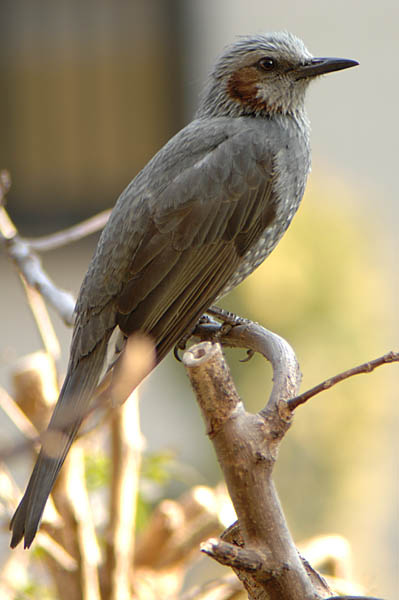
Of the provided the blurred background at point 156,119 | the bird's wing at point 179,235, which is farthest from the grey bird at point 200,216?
the blurred background at point 156,119

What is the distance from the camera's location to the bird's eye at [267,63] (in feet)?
9.66

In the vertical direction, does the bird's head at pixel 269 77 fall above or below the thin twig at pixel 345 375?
above

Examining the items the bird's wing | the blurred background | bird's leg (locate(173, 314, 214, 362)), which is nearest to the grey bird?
the bird's wing

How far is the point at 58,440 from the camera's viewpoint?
203 cm

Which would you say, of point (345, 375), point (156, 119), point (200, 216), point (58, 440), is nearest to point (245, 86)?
point (200, 216)

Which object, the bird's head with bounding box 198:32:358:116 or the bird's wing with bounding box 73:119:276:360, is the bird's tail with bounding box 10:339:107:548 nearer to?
the bird's wing with bounding box 73:119:276:360

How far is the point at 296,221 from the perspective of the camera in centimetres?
485

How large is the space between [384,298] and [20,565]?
2961 millimetres

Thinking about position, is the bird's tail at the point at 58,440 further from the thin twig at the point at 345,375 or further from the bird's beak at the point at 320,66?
the bird's beak at the point at 320,66

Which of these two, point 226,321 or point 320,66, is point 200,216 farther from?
point 320,66

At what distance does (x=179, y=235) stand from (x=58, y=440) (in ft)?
2.57

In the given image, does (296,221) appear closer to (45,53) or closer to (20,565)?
(20,565)

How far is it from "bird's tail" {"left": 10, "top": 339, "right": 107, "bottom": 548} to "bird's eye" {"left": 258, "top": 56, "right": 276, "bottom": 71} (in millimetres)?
1028

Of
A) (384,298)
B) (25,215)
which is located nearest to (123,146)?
(25,215)
